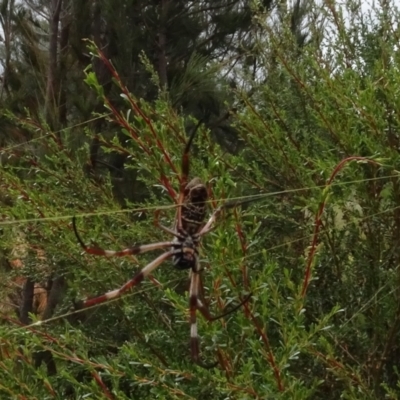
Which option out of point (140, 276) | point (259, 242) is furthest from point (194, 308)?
point (259, 242)

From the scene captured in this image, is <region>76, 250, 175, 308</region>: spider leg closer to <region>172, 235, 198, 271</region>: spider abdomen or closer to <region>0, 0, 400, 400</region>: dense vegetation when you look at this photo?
<region>172, 235, 198, 271</region>: spider abdomen

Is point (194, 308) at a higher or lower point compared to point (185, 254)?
lower

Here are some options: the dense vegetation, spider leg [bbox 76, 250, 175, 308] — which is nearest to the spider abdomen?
spider leg [bbox 76, 250, 175, 308]

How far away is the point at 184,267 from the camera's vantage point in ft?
2.91

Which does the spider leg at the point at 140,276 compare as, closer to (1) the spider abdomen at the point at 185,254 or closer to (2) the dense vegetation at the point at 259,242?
(1) the spider abdomen at the point at 185,254

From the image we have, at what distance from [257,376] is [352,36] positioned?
4.88 feet

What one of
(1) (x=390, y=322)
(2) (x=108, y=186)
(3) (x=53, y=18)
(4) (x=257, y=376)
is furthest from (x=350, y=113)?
(3) (x=53, y=18)

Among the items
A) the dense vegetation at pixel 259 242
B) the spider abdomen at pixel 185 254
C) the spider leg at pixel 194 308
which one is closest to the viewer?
the spider abdomen at pixel 185 254

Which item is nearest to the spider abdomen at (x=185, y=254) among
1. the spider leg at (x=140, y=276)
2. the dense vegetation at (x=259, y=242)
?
the spider leg at (x=140, y=276)

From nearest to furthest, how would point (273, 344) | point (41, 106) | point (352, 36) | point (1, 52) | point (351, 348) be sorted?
point (273, 344) → point (351, 348) → point (352, 36) → point (41, 106) → point (1, 52)

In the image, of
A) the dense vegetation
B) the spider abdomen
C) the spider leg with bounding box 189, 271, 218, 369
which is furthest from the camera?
the dense vegetation

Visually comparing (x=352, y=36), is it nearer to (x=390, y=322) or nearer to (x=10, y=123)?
(x=390, y=322)

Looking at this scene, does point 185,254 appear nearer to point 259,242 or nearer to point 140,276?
point 140,276

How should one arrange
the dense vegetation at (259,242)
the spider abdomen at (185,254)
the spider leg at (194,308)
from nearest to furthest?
the spider abdomen at (185,254) < the spider leg at (194,308) < the dense vegetation at (259,242)
